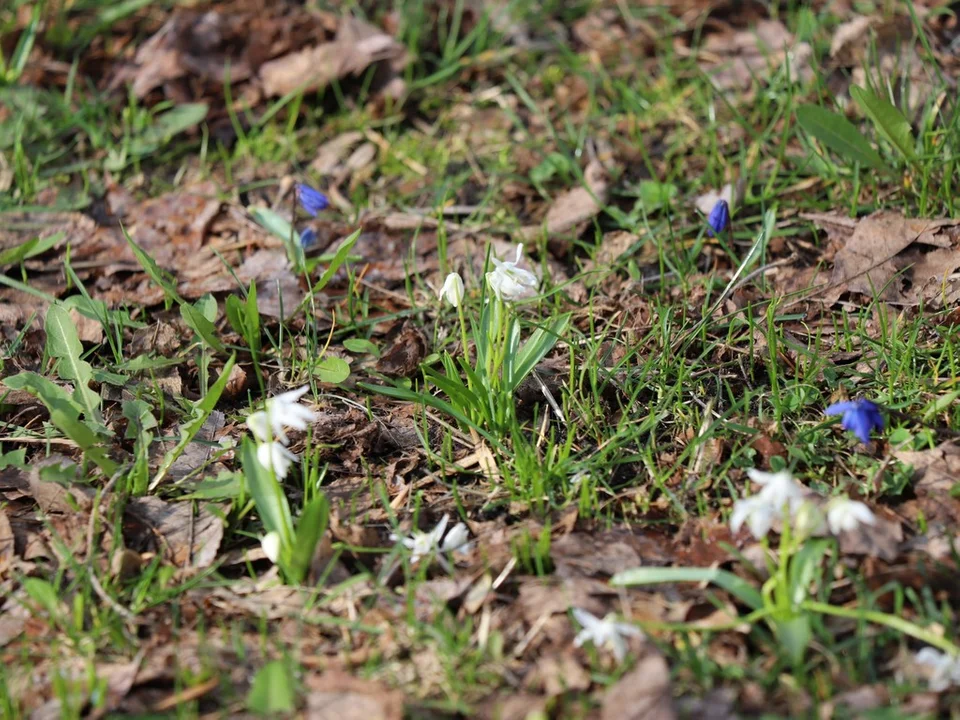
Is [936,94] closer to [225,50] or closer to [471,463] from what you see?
[471,463]

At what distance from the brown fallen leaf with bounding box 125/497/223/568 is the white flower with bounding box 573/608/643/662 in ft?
2.99

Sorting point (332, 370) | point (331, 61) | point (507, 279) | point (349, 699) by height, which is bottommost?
point (349, 699)

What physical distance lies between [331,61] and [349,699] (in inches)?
126

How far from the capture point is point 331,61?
434 centimetres

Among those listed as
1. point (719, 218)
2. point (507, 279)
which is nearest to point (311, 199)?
point (507, 279)

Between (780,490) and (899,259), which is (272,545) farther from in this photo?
(899,259)

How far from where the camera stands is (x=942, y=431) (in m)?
2.43

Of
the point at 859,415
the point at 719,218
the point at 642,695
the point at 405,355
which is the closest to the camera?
the point at 642,695

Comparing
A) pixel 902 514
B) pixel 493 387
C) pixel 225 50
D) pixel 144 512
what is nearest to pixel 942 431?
pixel 902 514

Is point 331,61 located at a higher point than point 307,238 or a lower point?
higher

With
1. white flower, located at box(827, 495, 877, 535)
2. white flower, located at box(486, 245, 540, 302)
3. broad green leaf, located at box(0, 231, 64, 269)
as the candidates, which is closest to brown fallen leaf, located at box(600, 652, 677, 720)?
white flower, located at box(827, 495, 877, 535)

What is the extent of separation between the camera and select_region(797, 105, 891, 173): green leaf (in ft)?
10.6

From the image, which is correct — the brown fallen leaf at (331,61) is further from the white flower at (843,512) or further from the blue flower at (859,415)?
the white flower at (843,512)

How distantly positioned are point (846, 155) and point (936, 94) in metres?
0.40
